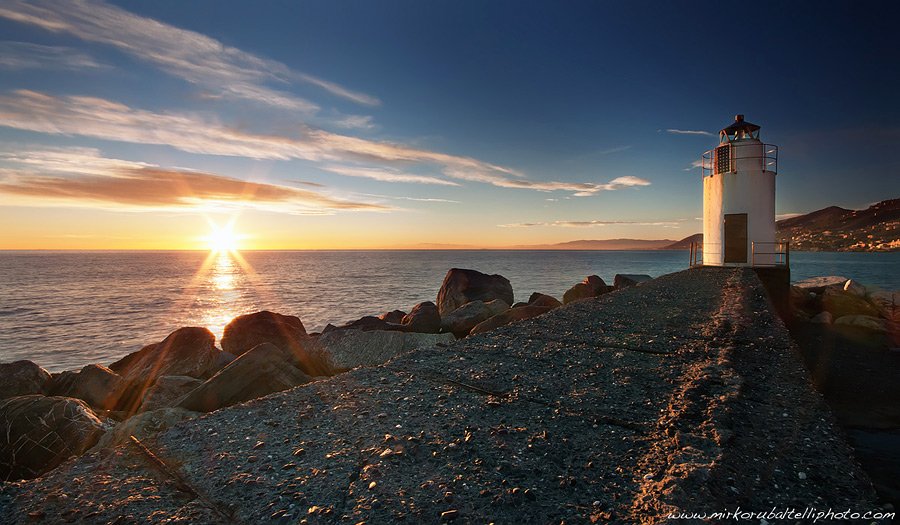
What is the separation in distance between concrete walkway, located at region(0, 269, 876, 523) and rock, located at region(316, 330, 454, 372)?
12.9ft

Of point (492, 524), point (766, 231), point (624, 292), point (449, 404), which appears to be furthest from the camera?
point (766, 231)

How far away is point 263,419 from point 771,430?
13.2 ft

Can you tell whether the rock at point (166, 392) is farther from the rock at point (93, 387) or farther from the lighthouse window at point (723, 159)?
the lighthouse window at point (723, 159)

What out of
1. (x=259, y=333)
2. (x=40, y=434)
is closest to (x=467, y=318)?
(x=259, y=333)

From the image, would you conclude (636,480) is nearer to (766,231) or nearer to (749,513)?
(749,513)

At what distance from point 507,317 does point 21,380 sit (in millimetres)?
10400

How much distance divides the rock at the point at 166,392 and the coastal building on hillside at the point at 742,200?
17721mm

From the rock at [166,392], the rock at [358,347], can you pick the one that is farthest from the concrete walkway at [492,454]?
the rock at [166,392]

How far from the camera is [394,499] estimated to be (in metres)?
2.56

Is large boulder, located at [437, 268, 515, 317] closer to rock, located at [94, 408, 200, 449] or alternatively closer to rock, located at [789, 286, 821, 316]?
rock, located at [789, 286, 821, 316]

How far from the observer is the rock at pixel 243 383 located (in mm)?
6152

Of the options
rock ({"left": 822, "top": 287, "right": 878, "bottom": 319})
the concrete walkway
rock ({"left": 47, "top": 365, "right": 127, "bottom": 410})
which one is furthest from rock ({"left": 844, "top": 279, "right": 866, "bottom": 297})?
rock ({"left": 47, "top": 365, "right": 127, "bottom": 410})

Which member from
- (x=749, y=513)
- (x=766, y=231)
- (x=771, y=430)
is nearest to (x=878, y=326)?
(x=766, y=231)

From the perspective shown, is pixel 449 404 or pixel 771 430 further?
pixel 449 404
